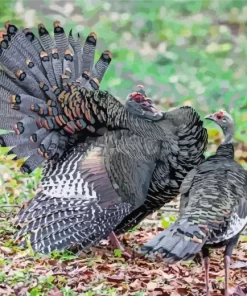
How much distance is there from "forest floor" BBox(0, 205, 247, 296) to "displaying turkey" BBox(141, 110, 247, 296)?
1.45ft

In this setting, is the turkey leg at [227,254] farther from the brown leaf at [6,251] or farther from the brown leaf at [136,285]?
the brown leaf at [6,251]

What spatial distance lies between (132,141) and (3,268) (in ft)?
4.20

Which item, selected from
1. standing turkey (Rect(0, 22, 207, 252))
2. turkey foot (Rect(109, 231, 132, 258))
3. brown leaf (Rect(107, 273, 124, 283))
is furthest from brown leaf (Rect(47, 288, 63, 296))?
turkey foot (Rect(109, 231, 132, 258))

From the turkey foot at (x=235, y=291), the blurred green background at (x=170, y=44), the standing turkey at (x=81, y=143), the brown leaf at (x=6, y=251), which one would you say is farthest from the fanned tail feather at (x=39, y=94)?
the blurred green background at (x=170, y=44)

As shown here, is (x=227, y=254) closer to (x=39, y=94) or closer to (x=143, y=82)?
(x=39, y=94)

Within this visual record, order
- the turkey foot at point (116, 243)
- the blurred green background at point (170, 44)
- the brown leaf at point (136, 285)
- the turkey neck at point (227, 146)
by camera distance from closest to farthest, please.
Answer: the brown leaf at point (136, 285) < the turkey neck at point (227, 146) < the turkey foot at point (116, 243) < the blurred green background at point (170, 44)

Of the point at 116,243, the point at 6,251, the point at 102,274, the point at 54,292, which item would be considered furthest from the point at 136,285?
the point at 6,251

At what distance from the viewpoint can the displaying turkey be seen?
5230 millimetres

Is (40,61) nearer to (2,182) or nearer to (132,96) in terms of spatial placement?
(132,96)

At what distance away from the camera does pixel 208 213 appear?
18.3 feet

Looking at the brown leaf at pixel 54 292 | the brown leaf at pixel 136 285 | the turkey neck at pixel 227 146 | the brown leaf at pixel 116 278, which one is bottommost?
the brown leaf at pixel 54 292

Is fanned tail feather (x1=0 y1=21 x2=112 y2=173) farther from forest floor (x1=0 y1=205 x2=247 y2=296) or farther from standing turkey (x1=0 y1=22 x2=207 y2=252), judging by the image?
forest floor (x1=0 y1=205 x2=247 y2=296)

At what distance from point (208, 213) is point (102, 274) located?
44.7 inches

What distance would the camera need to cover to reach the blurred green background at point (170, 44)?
1125cm
